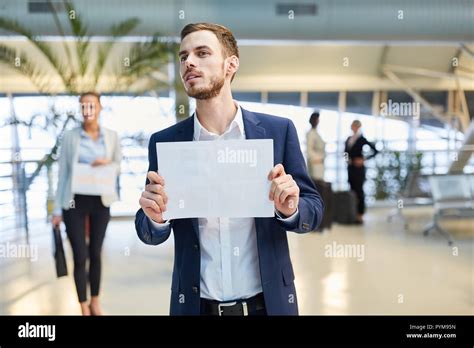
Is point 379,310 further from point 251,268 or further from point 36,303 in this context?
point 36,303

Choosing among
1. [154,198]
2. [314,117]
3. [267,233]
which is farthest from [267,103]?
[154,198]

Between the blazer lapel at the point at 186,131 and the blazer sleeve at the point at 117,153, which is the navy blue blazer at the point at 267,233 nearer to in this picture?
the blazer lapel at the point at 186,131

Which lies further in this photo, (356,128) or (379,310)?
(356,128)

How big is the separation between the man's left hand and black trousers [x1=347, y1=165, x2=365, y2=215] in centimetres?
160

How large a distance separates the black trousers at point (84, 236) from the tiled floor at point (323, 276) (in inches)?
1.8

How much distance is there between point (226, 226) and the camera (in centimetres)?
149

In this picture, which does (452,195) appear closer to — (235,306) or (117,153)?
(117,153)

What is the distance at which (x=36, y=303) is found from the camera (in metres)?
2.73

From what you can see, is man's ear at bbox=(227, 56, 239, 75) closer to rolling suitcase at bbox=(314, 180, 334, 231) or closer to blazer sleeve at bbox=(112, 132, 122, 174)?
blazer sleeve at bbox=(112, 132, 122, 174)

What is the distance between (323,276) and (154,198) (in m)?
1.74
